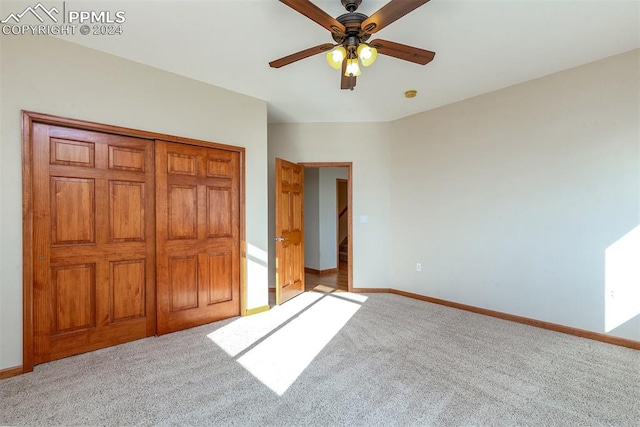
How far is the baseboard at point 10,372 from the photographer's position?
2139 mm

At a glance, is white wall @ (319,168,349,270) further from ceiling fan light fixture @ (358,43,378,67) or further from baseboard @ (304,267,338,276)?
ceiling fan light fixture @ (358,43,378,67)

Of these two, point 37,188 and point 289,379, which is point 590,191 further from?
point 37,188

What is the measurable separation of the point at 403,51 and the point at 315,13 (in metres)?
0.67

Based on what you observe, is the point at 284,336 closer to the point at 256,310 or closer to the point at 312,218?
the point at 256,310

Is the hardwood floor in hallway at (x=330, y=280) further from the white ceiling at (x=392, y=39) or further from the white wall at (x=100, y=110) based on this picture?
the white ceiling at (x=392, y=39)

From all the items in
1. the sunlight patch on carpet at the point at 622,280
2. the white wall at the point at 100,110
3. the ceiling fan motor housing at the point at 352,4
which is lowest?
the sunlight patch on carpet at the point at 622,280

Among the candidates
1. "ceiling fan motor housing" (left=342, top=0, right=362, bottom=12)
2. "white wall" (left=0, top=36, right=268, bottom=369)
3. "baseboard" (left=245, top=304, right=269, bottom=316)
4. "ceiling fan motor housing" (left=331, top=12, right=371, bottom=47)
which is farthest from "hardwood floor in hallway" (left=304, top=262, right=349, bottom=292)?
"ceiling fan motor housing" (left=342, top=0, right=362, bottom=12)

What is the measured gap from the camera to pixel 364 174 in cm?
455

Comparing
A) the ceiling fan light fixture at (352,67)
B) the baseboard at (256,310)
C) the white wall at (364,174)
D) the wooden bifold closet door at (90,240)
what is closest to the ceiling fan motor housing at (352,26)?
the ceiling fan light fixture at (352,67)

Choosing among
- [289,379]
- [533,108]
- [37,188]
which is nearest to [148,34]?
[37,188]

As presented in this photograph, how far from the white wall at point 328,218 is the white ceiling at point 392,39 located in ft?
8.91

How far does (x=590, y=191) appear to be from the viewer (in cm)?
284

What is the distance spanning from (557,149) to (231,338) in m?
3.87

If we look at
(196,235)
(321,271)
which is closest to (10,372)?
(196,235)
